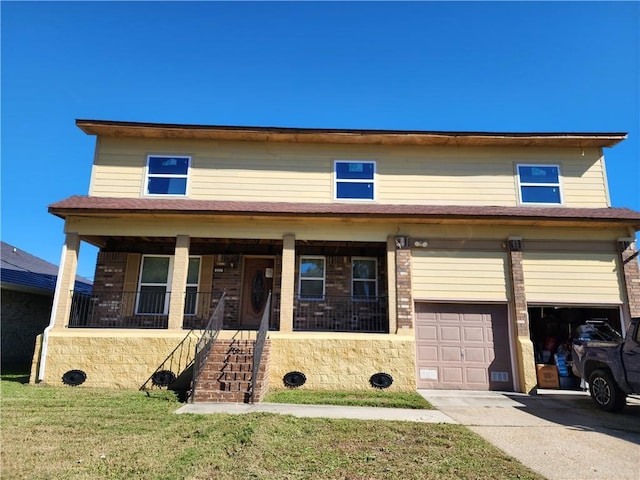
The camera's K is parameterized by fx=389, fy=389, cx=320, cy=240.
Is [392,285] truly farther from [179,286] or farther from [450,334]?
[179,286]

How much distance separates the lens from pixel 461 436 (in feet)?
19.1

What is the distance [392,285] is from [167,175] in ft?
24.0

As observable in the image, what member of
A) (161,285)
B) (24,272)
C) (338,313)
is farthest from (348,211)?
(24,272)

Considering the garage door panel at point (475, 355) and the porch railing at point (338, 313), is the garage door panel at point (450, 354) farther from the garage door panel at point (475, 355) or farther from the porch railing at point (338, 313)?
the porch railing at point (338, 313)

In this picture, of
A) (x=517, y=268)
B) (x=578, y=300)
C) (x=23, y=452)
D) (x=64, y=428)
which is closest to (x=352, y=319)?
(x=517, y=268)

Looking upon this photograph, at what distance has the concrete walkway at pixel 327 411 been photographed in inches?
271

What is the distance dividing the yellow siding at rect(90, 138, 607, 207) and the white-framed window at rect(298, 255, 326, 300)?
1960mm

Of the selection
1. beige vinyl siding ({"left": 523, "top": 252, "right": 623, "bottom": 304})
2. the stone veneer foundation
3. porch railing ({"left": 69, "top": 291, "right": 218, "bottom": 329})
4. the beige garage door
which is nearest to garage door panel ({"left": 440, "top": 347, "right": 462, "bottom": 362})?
the beige garage door

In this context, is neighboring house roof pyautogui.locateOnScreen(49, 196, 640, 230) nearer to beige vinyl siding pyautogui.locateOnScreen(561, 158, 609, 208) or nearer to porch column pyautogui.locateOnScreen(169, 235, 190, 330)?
beige vinyl siding pyautogui.locateOnScreen(561, 158, 609, 208)

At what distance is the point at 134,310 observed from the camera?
461 inches

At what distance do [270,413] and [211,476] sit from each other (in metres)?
2.60

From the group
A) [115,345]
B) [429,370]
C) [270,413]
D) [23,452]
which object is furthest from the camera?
[429,370]

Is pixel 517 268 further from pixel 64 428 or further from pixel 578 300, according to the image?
pixel 64 428

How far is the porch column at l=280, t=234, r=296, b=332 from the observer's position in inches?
389
